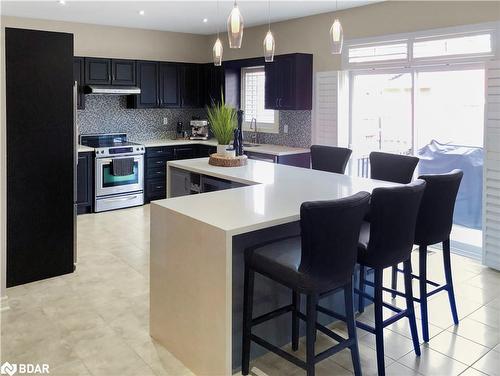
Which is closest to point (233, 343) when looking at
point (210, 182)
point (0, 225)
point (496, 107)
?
point (210, 182)

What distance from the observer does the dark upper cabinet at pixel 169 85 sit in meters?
7.41

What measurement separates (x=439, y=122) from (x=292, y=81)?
6.65 ft

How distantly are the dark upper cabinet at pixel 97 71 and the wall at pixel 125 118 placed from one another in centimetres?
39

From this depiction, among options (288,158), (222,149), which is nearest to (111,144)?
(288,158)

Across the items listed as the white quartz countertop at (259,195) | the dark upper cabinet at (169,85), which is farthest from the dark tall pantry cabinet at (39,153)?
the dark upper cabinet at (169,85)

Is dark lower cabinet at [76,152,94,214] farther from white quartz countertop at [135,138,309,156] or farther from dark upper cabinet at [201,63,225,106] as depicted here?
dark upper cabinet at [201,63,225,106]

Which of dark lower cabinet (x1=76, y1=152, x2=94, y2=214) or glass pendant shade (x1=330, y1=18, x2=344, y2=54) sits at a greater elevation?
glass pendant shade (x1=330, y1=18, x2=344, y2=54)

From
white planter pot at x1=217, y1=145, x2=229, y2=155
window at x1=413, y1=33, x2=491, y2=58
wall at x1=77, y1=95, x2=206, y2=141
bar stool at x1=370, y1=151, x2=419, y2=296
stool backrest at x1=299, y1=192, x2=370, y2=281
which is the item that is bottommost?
stool backrest at x1=299, y1=192, x2=370, y2=281

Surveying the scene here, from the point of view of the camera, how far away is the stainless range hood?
259 inches

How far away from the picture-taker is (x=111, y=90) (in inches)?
265

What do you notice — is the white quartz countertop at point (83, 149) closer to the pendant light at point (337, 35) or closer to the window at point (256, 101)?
the window at point (256, 101)

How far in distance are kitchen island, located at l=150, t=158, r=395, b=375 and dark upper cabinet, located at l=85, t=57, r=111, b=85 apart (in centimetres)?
430

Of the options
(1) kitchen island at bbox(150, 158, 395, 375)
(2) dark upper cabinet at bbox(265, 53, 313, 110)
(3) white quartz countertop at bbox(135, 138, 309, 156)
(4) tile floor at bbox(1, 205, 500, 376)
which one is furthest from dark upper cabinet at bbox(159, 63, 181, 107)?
(1) kitchen island at bbox(150, 158, 395, 375)

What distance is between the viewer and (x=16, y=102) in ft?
12.5
